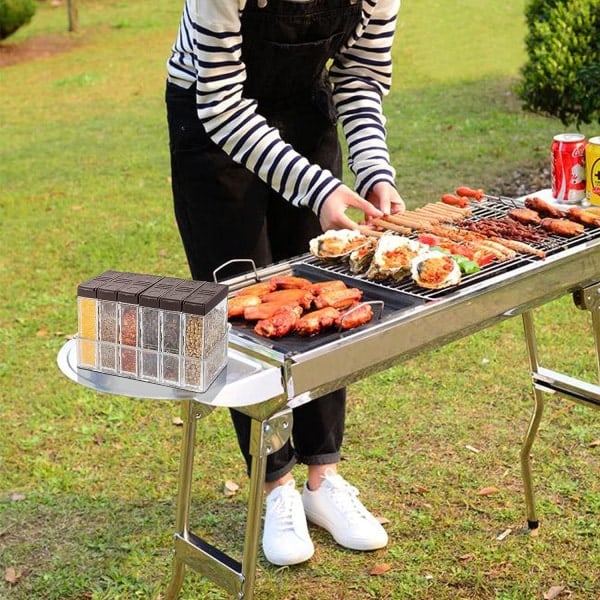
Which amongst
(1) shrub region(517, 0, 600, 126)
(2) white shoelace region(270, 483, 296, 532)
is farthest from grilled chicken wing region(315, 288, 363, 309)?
(1) shrub region(517, 0, 600, 126)

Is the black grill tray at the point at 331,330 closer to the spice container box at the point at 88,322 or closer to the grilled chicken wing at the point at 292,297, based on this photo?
the grilled chicken wing at the point at 292,297

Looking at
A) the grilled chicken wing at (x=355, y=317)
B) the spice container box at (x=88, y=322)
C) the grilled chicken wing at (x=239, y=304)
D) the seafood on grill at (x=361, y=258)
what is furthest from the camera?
the seafood on grill at (x=361, y=258)

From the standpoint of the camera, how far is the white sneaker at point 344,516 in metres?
3.40

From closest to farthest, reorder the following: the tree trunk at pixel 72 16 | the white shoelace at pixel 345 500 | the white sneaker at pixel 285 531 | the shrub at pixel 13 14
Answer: the white sneaker at pixel 285 531
the white shoelace at pixel 345 500
the shrub at pixel 13 14
the tree trunk at pixel 72 16

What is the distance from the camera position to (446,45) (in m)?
14.6

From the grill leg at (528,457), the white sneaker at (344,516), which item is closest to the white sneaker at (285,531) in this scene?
the white sneaker at (344,516)

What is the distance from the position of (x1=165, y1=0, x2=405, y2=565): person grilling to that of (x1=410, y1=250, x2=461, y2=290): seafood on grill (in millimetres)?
339

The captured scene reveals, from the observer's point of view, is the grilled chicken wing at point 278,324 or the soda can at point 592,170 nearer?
the grilled chicken wing at point 278,324

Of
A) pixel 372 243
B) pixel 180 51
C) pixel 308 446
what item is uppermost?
pixel 180 51

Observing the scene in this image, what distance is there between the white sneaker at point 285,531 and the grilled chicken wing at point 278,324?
51.0 inches

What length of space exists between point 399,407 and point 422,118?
6545mm

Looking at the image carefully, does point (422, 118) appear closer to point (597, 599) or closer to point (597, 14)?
point (597, 14)

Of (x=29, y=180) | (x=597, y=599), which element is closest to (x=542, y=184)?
(x=29, y=180)

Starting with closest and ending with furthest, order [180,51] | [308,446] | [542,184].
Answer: [180,51] → [308,446] → [542,184]
